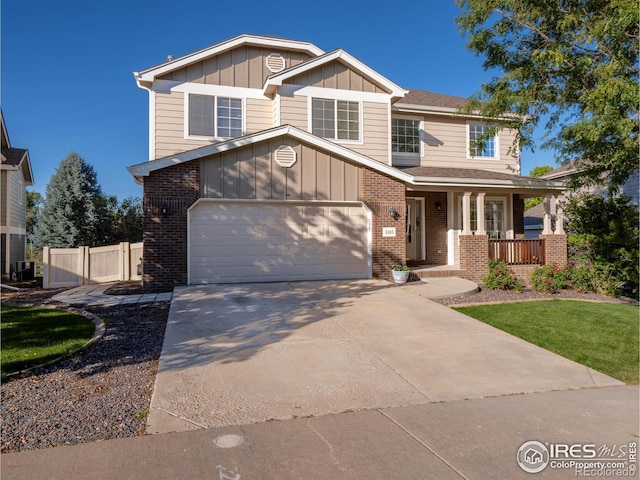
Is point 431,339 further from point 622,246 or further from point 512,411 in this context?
point 622,246

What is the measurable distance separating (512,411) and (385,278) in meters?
7.88

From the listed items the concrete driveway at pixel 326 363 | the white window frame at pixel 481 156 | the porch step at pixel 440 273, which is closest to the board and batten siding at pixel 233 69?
the white window frame at pixel 481 156

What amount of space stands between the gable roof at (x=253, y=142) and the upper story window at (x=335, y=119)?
161 centimetres

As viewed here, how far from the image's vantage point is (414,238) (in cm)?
1448

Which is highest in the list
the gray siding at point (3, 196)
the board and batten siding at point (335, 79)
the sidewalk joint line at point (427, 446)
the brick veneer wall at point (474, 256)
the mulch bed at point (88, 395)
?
the board and batten siding at point (335, 79)

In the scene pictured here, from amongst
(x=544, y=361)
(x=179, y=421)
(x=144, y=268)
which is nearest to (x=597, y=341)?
(x=544, y=361)

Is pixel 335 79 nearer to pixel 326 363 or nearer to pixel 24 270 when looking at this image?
pixel 326 363

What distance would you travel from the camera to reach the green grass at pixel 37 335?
507 centimetres

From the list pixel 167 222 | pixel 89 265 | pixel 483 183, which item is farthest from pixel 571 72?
pixel 89 265

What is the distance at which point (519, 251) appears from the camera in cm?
1268

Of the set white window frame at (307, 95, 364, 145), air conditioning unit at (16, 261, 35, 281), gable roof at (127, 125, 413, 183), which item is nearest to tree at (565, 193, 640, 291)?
gable roof at (127, 125, 413, 183)

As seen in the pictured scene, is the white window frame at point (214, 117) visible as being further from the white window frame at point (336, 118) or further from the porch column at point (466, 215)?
the porch column at point (466, 215)

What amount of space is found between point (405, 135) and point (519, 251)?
537 centimetres

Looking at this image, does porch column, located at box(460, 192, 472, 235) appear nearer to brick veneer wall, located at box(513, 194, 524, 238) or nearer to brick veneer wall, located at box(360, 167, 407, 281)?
brick veneer wall, located at box(360, 167, 407, 281)
